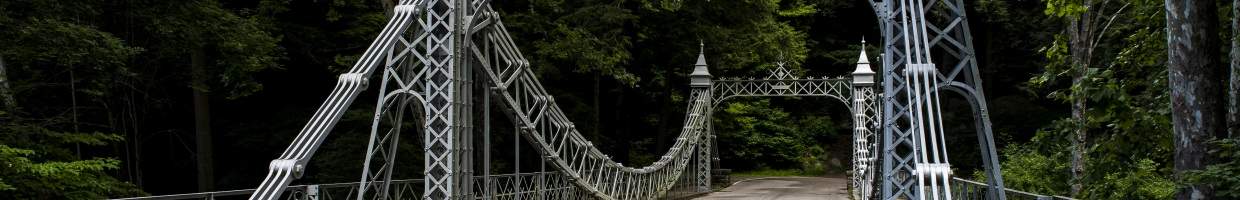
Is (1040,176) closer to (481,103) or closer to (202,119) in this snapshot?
(481,103)

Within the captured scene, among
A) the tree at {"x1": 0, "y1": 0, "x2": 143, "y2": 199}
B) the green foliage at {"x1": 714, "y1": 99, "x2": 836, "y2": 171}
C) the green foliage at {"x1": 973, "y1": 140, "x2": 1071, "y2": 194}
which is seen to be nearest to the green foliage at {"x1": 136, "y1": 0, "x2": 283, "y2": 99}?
the tree at {"x1": 0, "y1": 0, "x2": 143, "y2": 199}

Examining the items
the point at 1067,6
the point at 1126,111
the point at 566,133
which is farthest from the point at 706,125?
the point at 1126,111

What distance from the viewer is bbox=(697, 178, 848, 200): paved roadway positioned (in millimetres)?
28750

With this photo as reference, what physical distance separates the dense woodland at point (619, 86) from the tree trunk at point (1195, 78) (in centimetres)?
2

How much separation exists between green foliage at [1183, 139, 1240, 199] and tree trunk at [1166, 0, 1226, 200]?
0.20 metres

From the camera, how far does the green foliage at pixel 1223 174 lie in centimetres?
984

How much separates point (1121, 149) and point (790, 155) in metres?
33.4

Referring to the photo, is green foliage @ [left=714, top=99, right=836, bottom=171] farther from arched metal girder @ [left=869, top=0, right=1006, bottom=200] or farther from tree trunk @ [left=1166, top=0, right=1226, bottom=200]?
tree trunk @ [left=1166, top=0, right=1226, bottom=200]

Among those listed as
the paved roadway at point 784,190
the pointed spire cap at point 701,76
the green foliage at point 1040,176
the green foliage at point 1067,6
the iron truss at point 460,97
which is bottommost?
the paved roadway at point 784,190

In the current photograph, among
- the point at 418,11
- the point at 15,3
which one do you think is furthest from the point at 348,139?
the point at 418,11

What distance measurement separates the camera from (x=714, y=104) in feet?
105

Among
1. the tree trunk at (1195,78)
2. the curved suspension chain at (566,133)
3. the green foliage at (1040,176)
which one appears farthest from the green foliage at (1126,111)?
the curved suspension chain at (566,133)

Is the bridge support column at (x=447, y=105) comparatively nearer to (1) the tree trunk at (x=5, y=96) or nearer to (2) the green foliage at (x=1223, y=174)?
(1) the tree trunk at (x=5, y=96)

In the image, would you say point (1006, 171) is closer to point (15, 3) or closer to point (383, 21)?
point (383, 21)
